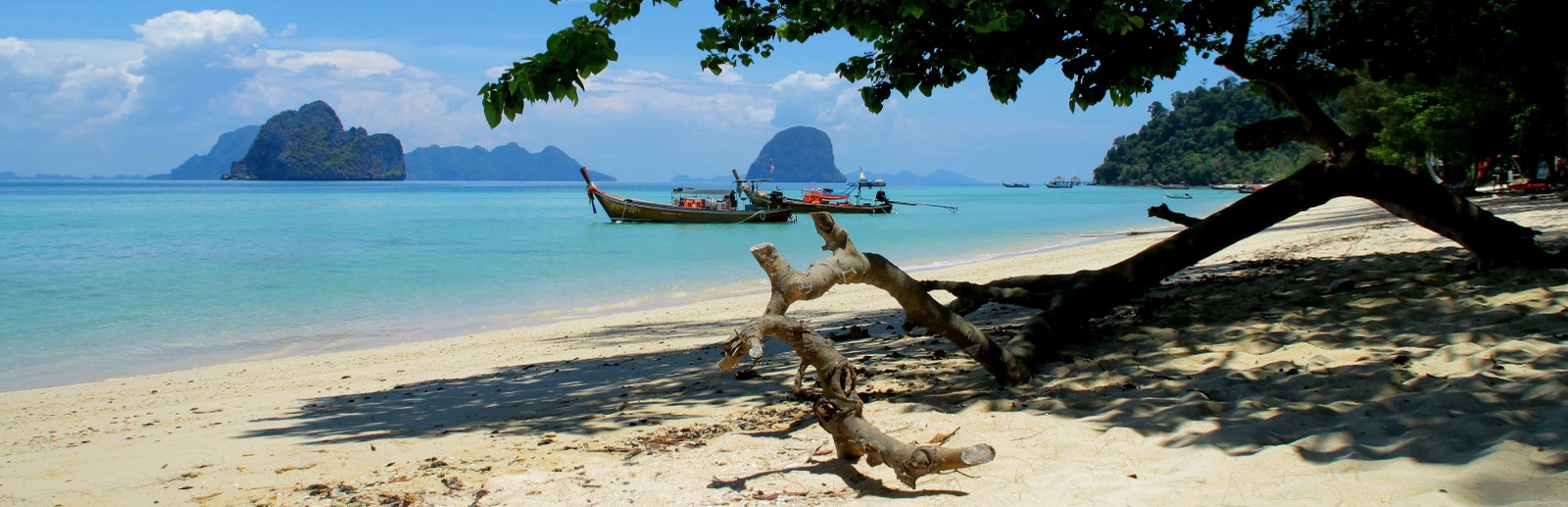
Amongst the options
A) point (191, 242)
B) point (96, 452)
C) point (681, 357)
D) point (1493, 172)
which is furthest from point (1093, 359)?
point (1493, 172)

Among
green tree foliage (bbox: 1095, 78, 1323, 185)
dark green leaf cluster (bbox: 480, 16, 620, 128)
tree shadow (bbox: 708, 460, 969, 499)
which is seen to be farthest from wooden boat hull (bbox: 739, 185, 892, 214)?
green tree foliage (bbox: 1095, 78, 1323, 185)

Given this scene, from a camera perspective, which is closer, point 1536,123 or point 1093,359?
point 1093,359

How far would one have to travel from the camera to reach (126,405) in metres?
8.21

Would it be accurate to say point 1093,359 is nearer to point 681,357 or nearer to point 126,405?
point 681,357

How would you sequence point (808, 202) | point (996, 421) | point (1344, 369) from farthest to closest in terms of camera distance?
point (808, 202) → point (1344, 369) → point (996, 421)

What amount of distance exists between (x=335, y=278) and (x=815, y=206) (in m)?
35.2

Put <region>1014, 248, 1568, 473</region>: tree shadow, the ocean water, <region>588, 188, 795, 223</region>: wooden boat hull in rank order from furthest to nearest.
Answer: <region>588, 188, 795, 223</region>: wooden boat hull < the ocean water < <region>1014, 248, 1568, 473</region>: tree shadow

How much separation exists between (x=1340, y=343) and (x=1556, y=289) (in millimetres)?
1979

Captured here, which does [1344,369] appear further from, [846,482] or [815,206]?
[815,206]

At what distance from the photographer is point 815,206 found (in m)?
56.7

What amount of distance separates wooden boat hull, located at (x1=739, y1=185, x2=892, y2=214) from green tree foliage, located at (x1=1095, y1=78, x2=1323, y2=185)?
71100 mm

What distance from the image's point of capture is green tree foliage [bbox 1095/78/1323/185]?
13012 centimetres

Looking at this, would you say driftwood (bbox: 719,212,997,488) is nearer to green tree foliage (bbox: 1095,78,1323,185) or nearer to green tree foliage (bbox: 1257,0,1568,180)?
green tree foliage (bbox: 1257,0,1568,180)

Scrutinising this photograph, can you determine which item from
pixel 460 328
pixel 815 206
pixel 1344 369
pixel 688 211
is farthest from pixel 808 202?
pixel 1344 369
